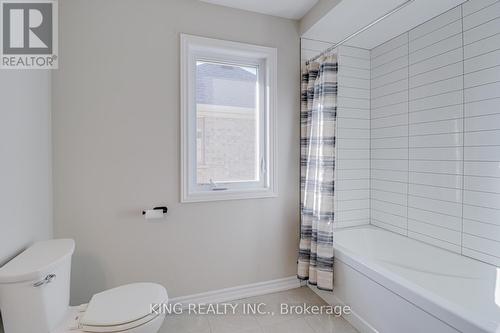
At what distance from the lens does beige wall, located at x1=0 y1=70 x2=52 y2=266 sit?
1.18 meters

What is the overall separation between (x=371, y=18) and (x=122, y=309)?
A: 2660mm

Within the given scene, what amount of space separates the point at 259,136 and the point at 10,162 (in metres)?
1.66

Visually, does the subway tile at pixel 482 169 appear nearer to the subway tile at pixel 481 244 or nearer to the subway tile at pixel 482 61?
the subway tile at pixel 481 244

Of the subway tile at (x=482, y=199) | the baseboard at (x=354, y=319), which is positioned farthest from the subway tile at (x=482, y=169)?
the baseboard at (x=354, y=319)

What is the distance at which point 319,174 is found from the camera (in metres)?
1.93

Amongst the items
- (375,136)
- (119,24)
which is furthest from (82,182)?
(375,136)

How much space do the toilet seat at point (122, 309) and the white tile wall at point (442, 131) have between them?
85.7 inches

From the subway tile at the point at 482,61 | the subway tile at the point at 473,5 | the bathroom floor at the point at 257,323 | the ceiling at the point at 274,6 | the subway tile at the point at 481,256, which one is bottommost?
the bathroom floor at the point at 257,323

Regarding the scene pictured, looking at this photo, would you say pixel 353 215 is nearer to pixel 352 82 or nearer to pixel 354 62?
pixel 352 82

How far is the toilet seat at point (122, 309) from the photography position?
1147 millimetres

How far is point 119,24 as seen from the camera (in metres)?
1.73

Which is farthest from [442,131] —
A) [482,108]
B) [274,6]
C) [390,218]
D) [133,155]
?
[133,155]

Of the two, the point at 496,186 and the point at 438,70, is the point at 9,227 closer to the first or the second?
the point at 496,186

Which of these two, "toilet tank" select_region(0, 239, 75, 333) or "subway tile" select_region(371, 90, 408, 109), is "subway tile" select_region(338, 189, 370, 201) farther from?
"toilet tank" select_region(0, 239, 75, 333)
